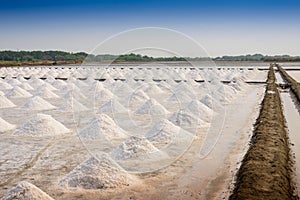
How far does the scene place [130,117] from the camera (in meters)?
9.34

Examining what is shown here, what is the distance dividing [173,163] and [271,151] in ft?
5.10

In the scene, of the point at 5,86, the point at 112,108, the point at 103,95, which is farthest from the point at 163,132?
the point at 5,86

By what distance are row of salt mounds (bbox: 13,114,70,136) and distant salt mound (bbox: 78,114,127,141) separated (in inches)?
22.9

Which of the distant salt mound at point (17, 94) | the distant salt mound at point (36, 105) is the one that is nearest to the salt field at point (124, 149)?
the distant salt mound at point (36, 105)

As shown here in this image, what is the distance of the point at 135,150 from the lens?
18.8ft

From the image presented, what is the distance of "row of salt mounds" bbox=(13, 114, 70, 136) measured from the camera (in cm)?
745

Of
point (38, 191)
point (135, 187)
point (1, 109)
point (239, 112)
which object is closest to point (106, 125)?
point (135, 187)

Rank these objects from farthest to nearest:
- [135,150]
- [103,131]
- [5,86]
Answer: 1. [5,86]
2. [103,131]
3. [135,150]

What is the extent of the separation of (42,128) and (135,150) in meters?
2.74

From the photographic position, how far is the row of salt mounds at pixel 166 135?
674 centimetres

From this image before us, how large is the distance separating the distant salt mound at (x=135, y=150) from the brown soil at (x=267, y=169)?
58.8 inches

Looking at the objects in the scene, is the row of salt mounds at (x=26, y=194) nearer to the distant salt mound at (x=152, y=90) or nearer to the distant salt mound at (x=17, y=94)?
the distant salt mound at (x=17, y=94)

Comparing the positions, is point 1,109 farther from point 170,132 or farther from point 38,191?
point 38,191

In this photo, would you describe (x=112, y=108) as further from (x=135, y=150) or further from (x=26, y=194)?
(x=26, y=194)
